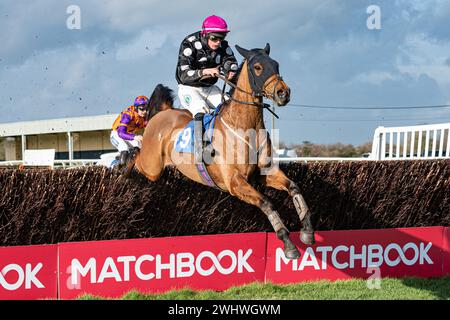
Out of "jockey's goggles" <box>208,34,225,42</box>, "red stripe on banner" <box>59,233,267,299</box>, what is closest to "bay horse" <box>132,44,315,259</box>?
"jockey's goggles" <box>208,34,225,42</box>

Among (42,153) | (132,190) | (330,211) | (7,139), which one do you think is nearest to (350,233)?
(330,211)

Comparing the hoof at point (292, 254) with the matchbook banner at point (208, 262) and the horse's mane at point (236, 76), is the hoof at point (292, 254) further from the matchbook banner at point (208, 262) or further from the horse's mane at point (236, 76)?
the horse's mane at point (236, 76)

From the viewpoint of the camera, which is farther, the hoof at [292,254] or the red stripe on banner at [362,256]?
the red stripe on banner at [362,256]

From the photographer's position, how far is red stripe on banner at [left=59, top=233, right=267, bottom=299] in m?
6.07

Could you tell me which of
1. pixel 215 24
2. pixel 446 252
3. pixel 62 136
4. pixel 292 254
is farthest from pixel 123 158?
pixel 62 136

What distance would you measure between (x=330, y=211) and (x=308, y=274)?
2.57 feet

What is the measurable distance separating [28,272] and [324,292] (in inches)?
117

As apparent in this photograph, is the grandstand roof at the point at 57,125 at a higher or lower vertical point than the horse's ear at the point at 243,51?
lower

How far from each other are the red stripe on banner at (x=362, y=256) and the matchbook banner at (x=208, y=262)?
11 millimetres

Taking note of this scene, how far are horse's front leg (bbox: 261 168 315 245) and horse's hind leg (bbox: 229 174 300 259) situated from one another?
18 centimetres

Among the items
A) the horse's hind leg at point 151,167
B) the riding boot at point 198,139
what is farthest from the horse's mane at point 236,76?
the horse's hind leg at point 151,167

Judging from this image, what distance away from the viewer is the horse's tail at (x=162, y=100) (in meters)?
7.50

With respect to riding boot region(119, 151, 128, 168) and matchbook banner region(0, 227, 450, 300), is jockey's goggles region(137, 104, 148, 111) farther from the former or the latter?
matchbook banner region(0, 227, 450, 300)
